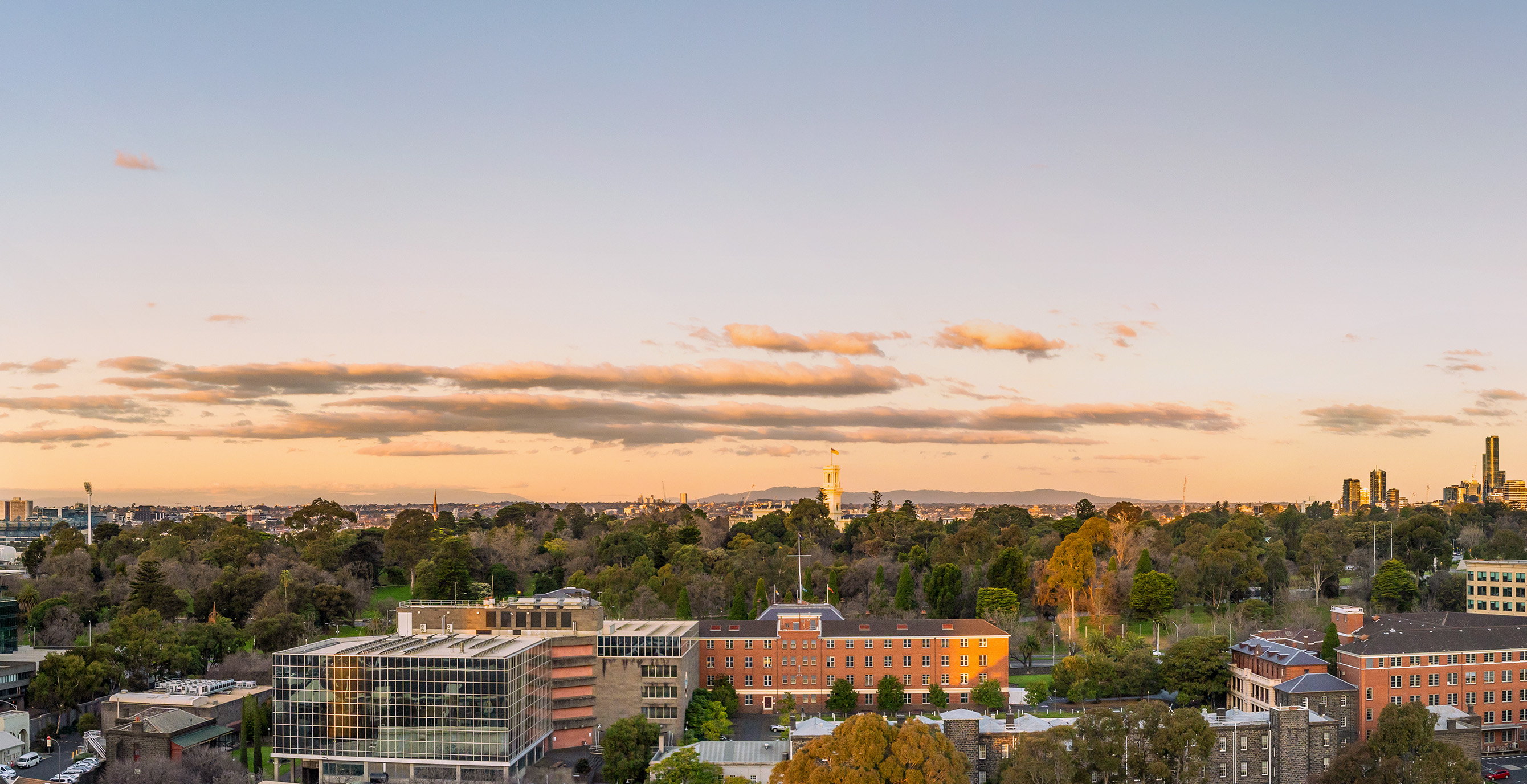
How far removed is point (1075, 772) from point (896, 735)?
8.57 m

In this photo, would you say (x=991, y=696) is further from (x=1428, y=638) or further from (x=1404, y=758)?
(x=1428, y=638)

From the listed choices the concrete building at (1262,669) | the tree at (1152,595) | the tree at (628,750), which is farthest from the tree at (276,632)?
the concrete building at (1262,669)

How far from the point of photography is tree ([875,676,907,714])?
214ft

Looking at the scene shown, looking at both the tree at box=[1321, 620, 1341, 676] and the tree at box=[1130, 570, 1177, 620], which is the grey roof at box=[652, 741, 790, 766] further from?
the tree at box=[1130, 570, 1177, 620]

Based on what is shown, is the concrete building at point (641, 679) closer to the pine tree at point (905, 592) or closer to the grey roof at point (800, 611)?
the grey roof at point (800, 611)

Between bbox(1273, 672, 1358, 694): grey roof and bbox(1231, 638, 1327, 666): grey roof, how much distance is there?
2.35ft

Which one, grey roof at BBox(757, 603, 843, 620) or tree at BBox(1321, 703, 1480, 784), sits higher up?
grey roof at BBox(757, 603, 843, 620)

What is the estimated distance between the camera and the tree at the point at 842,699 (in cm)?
6444

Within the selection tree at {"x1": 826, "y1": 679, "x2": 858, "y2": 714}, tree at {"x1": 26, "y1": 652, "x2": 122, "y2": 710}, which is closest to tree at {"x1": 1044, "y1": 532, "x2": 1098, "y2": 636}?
→ tree at {"x1": 826, "y1": 679, "x2": 858, "y2": 714}

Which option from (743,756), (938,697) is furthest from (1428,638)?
(743,756)

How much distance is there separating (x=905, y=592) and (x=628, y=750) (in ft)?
128

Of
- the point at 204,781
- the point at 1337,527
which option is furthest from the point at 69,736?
the point at 1337,527

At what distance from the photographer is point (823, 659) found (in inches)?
2707

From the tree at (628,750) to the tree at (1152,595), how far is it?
43.9 m
